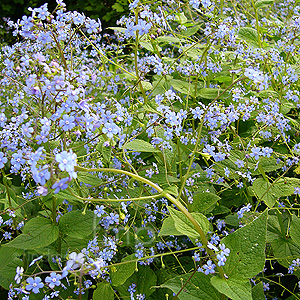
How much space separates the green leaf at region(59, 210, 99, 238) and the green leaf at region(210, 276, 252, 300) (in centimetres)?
86

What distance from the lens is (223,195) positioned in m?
2.84

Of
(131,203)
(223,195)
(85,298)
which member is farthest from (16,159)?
(223,195)

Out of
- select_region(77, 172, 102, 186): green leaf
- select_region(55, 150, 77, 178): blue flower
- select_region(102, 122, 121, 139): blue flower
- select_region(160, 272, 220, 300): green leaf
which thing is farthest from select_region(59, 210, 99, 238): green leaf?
select_region(55, 150, 77, 178): blue flower

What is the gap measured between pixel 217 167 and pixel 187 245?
2.27 feet

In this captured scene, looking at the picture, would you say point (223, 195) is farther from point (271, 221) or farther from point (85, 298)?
point (85, 298)

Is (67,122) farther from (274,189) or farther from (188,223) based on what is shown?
(274,189)

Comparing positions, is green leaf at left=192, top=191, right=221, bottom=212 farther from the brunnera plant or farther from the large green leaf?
the large green leaf

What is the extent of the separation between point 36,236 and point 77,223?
10.2 inches

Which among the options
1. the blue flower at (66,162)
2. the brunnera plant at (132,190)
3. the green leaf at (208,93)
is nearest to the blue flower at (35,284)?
the brunnera plant at (132,190)

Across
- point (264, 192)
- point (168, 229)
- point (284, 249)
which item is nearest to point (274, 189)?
point (264, 192)

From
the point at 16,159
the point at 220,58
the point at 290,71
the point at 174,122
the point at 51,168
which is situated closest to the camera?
the point at 51,168

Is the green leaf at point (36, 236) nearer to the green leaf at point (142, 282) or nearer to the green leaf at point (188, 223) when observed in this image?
the green leaf at point (142, 282)

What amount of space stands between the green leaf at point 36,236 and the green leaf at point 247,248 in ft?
3.43

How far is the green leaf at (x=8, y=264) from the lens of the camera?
2219 millimetres
